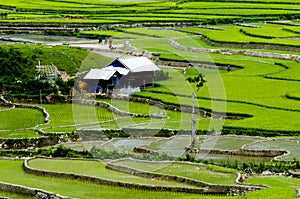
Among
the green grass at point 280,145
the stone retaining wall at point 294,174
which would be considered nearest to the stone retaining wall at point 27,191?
the stone retaining wall at point 294,174

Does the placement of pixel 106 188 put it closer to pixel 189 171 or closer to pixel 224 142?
pixel 189 171

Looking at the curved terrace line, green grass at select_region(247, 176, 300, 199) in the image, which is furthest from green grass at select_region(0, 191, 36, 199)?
the curved terrace line

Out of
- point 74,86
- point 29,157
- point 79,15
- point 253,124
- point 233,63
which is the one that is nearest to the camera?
point 29,157

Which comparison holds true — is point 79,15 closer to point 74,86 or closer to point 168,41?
point 168,41

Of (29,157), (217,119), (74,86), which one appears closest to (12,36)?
(74,86)

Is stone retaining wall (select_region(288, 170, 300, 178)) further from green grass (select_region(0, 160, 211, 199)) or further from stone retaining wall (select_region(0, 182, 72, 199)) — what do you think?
stone retaining wall (select_region(0, 182, 72, 199))

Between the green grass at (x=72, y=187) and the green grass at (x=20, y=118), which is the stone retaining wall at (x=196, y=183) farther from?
the green grass at (x=20, y=118)

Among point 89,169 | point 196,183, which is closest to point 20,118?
point 89,169
